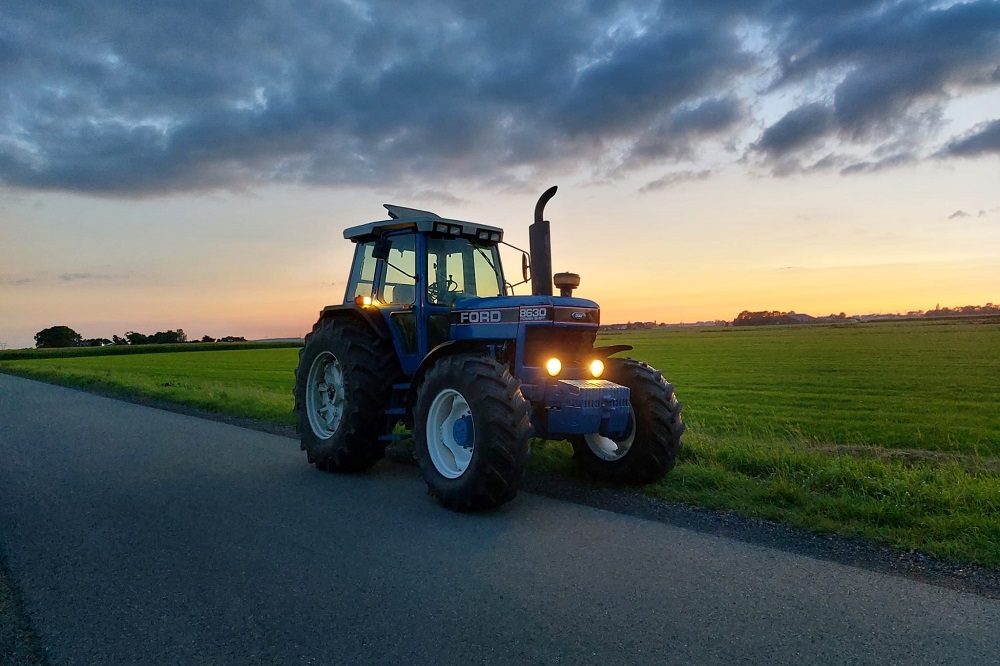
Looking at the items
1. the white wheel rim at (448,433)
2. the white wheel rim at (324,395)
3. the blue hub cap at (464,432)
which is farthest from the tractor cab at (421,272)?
the blue hub cap at (464,432)

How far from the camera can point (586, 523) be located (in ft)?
16.5

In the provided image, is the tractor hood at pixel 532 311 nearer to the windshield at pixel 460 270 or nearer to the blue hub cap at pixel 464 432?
the windshield at pixel 460 270

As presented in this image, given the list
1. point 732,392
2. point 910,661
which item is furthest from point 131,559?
point 732,392

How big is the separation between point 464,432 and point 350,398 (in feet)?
5.68

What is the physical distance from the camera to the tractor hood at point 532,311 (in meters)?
6.03

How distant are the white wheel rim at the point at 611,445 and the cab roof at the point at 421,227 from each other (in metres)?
2.39

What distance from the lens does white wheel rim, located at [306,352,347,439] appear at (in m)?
7.75

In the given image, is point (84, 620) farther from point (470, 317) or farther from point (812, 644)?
point (470, 317)

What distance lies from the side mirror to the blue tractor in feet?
0.10

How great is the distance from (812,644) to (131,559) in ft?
12.9

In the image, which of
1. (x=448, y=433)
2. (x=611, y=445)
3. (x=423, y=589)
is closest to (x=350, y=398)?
(x=448, y=433)

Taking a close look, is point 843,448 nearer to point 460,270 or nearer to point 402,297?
point 460,270

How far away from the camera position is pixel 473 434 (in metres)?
5.62

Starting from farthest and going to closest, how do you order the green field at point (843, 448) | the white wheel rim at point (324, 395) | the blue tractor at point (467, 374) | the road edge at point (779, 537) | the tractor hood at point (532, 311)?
the white wheel rim at point (324, 395)
the tractor hood at point (532, 311)
the blue tractor at point (467, 374)
the green field at point (843, 448)
the road edge at point (779, 537)
